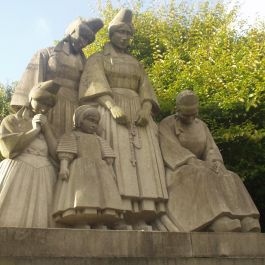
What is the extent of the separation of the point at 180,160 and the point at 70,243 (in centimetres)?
232

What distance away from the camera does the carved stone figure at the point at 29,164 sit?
586 cm

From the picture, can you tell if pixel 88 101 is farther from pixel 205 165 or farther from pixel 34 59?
pixel 205 165

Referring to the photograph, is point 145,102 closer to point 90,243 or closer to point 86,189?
point 86,189

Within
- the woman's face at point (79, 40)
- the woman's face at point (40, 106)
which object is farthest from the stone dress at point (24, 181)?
the woman's face at point (79, 40)

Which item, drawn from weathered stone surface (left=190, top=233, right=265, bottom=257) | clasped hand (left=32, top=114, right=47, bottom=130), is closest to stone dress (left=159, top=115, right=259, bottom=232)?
weathered stone surface (left=190, top=233, right=265, bottom=257)

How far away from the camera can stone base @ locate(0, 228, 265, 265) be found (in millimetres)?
5039

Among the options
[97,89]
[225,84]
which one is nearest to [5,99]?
[225,84]

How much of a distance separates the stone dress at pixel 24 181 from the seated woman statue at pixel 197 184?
5.31 feet

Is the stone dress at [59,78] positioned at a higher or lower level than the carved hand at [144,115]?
higher

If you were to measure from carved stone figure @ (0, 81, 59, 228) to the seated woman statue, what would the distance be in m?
1.64

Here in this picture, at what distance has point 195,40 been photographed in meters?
17.1

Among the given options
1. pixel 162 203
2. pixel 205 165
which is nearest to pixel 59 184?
pixel 162 203

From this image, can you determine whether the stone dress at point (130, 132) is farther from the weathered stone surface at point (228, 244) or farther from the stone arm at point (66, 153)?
the weathered stone surface at point (228, 244)

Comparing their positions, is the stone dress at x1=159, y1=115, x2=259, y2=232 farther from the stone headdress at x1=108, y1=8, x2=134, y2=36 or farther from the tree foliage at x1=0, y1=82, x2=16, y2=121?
the tree foliage at x1=0, y1=82, x2=16, y2=121
